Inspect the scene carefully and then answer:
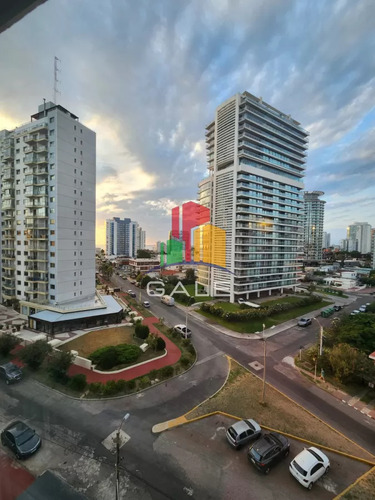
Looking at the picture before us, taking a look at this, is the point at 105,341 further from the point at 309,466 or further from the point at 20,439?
the point at 309,466

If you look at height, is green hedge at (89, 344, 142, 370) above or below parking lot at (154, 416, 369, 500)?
above

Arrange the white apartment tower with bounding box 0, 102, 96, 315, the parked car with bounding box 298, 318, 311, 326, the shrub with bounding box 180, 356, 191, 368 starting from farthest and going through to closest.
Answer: the parked car with bounding box 298, 318, 311, 326 → the white apartment tower with bounding box 0, 102, 96, 315 → the shrub with bounding box 180, 356, 191, 368

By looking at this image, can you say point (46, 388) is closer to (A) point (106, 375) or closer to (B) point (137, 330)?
(A) point (106, 375)

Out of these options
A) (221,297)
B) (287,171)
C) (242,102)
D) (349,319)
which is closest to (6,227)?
(221,297)

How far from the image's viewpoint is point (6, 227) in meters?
25.2

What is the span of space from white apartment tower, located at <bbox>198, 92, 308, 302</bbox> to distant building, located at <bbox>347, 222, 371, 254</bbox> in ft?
332

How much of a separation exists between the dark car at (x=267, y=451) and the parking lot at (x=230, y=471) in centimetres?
22

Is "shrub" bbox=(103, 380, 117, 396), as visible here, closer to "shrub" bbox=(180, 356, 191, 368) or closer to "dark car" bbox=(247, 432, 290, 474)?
"shrub" bbox=(180, 356, 191, 368)

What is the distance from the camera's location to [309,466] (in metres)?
7.54

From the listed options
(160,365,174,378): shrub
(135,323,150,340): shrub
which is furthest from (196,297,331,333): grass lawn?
(160,365,174,378): shrub

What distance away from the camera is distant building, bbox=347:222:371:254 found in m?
111

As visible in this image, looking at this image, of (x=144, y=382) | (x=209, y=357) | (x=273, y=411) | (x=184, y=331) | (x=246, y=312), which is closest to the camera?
(x=273, y=411)

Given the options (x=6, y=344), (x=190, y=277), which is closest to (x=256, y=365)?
(x=6, y=344)

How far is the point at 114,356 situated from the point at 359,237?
13672 centimetres
